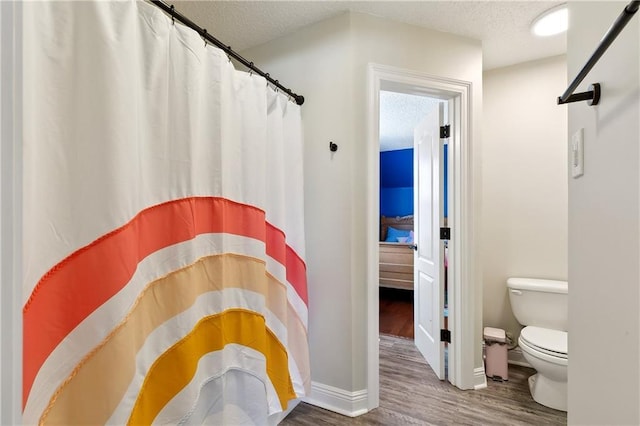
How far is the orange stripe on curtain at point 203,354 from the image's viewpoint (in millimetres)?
939

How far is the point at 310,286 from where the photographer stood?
1.75m

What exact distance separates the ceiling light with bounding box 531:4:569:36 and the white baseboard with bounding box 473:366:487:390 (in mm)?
2198

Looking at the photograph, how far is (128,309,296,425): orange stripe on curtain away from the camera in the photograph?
0.94 metres

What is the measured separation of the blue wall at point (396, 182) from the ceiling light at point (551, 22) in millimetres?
2948

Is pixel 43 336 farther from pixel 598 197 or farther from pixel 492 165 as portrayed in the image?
pixel 492 165

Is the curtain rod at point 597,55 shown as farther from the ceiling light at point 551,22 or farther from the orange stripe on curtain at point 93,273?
the ceiling light at point 551,22

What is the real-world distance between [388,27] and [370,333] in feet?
6.04

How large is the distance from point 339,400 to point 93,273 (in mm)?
1464

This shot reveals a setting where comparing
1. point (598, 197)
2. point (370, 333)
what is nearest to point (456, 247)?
point (370, 333)

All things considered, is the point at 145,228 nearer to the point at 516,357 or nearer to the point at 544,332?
the point at 544,332

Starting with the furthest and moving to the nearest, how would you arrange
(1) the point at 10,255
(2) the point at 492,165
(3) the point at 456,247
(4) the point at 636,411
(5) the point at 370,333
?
1. (2) the point at 492,165
2. (3) the point at 456,247
3. (5) the point at 370,333
4. (4) the point at 636,411
5. (1) the point at 10,255

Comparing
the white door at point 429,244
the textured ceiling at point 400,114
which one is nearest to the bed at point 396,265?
the white door at point 429,244

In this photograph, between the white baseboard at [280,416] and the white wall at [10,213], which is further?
the white baseboard at [280,416]

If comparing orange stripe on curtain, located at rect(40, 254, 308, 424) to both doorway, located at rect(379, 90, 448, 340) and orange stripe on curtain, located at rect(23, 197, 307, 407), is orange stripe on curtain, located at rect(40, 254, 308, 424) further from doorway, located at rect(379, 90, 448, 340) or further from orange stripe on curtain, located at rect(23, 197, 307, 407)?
doorway, located at rect(379, 90, 448, 340)
